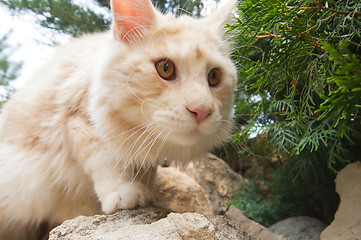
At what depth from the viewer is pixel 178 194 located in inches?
66.1

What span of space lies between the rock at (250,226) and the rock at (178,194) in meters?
0.14

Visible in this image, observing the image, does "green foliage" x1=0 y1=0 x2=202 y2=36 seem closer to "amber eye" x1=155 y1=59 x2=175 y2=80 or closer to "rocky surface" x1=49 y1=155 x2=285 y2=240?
"amber eye" x1=155 y1=59 x2=175 y2=80

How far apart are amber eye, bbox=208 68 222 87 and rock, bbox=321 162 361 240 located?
741 mm

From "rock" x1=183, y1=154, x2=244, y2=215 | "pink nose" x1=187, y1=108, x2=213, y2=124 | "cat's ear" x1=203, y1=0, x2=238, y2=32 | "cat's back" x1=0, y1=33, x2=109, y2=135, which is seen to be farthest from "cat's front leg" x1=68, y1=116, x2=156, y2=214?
"rock" x1=183, y1=154, x2=244, y2=215

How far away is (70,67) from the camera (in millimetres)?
1512

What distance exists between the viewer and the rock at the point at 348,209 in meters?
1.18

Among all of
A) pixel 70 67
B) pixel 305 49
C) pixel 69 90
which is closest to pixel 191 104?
pixel 305 49

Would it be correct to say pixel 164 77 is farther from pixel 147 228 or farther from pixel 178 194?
pixel 178 194

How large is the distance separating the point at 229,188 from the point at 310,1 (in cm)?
152

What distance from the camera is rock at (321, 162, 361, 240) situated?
118 centimetres

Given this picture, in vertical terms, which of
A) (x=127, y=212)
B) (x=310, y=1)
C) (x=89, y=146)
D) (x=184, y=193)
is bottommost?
(x=184, y=193)

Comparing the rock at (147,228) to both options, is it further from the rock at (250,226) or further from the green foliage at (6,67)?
the green foliage at (6,67)

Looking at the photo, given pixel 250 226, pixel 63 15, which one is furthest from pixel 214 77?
pixel 63 15

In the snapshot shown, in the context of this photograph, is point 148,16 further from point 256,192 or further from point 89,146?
point 256,192
